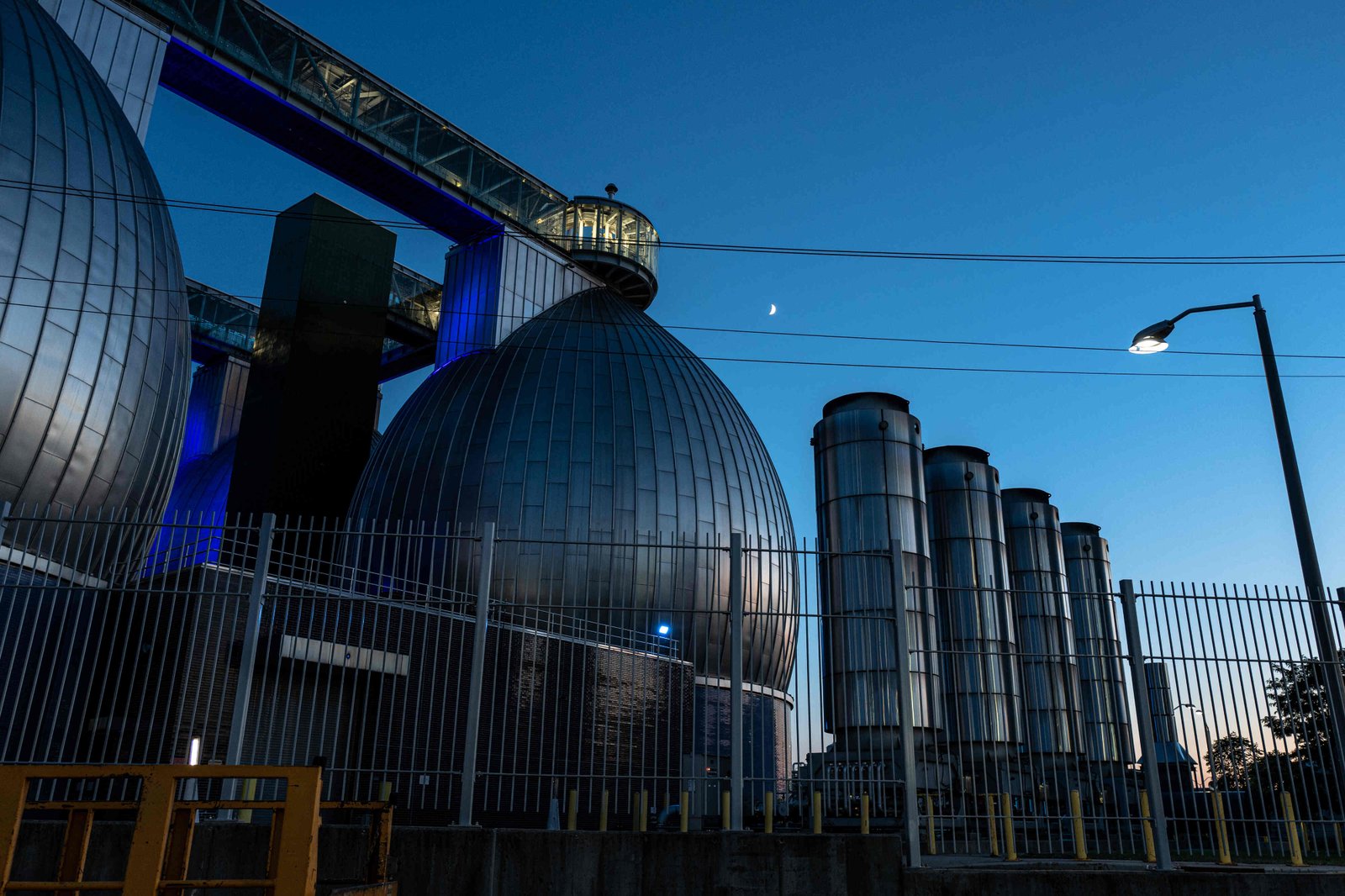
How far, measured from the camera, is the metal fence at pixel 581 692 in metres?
10.0

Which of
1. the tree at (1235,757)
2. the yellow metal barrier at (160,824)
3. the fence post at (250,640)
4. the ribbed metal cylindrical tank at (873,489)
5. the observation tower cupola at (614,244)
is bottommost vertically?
the yellow metal barrier at (160,824)

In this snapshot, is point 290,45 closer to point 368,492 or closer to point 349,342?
point 349,342

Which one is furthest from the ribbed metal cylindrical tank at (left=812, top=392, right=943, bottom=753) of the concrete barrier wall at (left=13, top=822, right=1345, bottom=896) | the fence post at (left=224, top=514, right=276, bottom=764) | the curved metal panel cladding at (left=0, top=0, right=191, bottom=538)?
the fence post at (left=224, top=514, right=276, bottom=764)

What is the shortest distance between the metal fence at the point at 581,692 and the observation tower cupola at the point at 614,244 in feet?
43.5

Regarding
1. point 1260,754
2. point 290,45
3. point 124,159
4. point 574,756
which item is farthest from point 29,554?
point 290,45

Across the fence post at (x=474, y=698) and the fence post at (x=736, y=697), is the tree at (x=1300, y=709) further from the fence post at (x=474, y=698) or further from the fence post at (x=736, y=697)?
the fence post at (x=474, y=698)

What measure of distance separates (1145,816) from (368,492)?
76.7 feet

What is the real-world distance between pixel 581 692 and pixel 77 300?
10663 mm

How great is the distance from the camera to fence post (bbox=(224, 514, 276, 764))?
30.3 ft

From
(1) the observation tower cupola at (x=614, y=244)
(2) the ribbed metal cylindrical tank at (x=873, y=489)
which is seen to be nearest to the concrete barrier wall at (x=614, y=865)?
(2) the ribbed metal cylindrical tank at (x=873, y=489)

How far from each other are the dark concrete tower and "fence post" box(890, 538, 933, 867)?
24888 millimetres

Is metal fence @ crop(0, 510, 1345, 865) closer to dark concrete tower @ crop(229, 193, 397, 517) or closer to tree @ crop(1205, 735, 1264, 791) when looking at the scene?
tree @ crop(1205, 735, 1264, 791)

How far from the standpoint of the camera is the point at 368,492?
28844 millimetres

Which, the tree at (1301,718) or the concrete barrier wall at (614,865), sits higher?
the tree at (1301,718)
